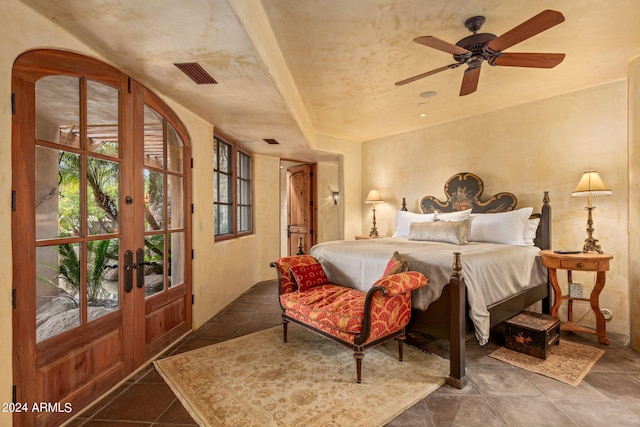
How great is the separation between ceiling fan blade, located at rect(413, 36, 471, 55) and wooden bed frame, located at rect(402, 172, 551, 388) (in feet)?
4.71

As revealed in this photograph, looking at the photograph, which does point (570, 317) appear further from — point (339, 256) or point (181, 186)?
point (181, 186)

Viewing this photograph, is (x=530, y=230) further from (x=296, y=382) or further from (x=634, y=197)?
(x=296, y=382)

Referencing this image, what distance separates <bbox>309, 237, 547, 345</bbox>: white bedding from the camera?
92.6 inches

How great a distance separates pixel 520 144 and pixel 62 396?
5036 mm

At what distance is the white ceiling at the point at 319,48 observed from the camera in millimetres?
1686

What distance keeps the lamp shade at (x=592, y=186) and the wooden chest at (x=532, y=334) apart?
1.33 metres

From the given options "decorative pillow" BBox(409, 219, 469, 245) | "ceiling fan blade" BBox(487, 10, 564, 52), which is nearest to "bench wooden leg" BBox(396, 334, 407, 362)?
"decorative pillow" BBox(409, 219, 469, 245)

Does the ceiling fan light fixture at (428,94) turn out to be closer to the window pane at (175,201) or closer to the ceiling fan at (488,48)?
the ceiling fan at (488,48)

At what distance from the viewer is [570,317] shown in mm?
3295

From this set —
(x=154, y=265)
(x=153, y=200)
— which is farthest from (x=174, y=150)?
(x=154, y=265)

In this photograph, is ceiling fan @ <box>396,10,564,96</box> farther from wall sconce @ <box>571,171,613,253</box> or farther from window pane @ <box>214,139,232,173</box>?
window pane @ <box>214,139,232,173</box>

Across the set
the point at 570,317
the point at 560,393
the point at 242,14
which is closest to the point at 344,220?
the point at 570,317

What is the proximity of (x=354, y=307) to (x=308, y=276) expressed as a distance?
0.77 meters

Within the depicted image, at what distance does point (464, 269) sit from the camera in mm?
2324
